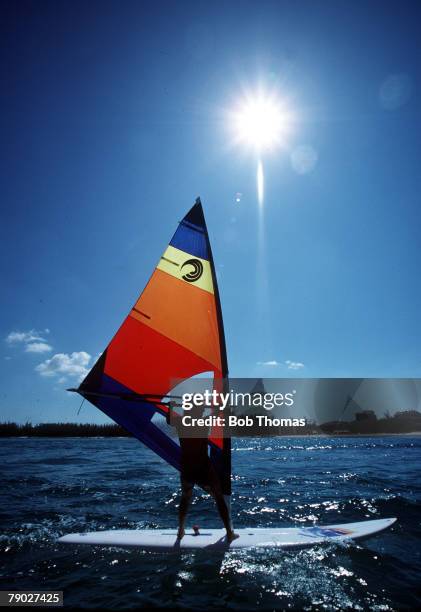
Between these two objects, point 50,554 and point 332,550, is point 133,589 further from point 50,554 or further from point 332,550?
point 332,550

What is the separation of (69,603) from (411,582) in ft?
16.1

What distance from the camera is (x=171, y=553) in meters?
5.94

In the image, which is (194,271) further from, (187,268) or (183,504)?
(183,504)

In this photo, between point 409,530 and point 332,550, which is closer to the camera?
point 332,550

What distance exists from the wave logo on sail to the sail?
2 centimetres

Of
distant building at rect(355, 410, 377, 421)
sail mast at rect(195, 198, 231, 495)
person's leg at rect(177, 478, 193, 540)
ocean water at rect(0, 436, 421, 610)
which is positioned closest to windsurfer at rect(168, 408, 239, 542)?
person's leg at rect(177, 478, 193, 540)

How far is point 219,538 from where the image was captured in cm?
641

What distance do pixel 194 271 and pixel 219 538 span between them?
538 cm

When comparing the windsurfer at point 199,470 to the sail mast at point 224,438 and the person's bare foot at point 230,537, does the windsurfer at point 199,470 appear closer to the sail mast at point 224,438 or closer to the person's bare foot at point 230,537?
the person's bare foot at point 230,537

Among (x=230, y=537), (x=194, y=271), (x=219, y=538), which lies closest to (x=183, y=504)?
(x=219, y=538)

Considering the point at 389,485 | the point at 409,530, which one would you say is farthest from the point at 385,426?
the point at 409,530

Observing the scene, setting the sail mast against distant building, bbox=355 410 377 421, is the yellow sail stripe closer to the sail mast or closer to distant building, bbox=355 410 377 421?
the sail mast

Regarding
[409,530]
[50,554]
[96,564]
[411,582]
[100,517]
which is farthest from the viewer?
[100,517]

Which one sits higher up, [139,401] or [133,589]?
[139,401]
